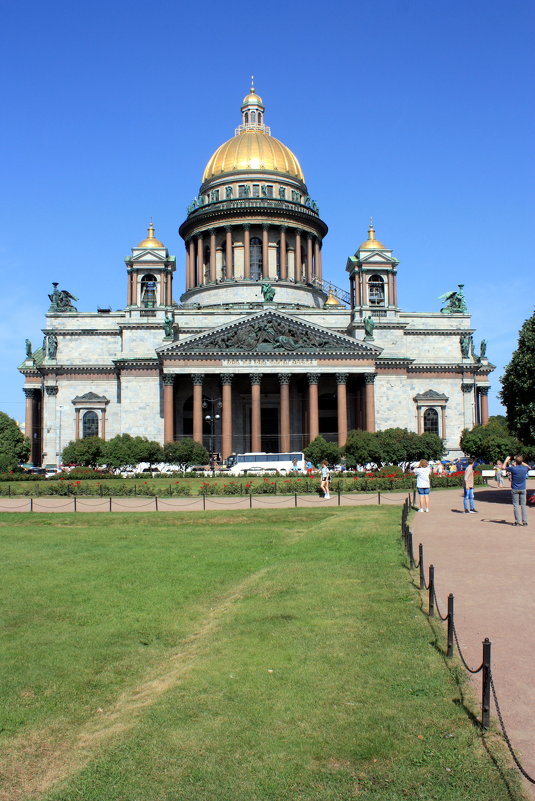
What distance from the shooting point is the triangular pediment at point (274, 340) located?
2869 inches

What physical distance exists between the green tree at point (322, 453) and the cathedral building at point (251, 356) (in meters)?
8.98

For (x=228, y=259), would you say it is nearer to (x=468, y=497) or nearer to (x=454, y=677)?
(x=468, y=497)

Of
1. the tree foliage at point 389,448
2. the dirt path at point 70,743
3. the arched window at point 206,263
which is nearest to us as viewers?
the dirt path at point 70,743

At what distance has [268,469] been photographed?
5912 cm

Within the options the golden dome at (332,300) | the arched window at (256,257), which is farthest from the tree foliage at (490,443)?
the arched window at (256,257)

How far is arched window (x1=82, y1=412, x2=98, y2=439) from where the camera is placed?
3105 inches

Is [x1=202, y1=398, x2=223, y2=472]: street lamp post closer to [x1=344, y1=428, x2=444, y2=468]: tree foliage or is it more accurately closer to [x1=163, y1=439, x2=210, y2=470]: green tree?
[x1=163, y1=439, x2=210, y2=470]: green tree

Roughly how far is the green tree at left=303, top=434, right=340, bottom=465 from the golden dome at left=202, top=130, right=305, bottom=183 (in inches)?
1753

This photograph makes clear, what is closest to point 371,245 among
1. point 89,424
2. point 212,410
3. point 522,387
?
point 212,410

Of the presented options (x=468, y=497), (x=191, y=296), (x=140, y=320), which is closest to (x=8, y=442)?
(x=140, y=320)

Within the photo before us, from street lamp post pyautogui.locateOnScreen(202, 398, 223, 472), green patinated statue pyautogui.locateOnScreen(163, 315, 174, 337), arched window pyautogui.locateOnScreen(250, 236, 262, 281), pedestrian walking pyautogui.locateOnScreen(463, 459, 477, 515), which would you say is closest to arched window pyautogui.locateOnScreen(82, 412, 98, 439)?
street lamp post pyautogui.locateOnScreen(202, 398, 223, 472)

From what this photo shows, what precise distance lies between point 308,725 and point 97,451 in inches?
2235

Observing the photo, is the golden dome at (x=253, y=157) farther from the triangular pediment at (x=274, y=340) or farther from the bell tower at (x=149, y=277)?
the triangular pediment at (x=274, y=340)

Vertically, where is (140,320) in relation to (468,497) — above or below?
above
